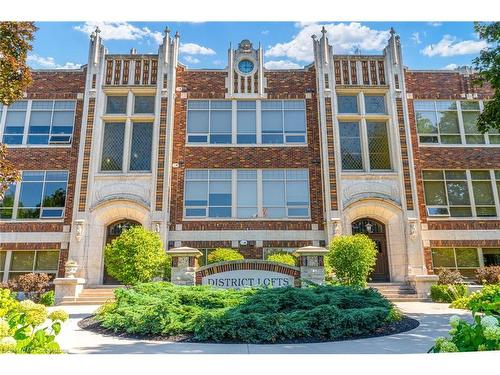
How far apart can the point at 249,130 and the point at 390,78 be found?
21.3ft

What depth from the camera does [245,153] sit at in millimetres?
16625

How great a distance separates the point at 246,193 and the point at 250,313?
962cm

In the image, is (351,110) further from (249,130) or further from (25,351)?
(25,351)

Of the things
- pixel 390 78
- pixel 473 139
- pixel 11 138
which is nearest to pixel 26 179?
pixel 11 138

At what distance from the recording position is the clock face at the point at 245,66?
Result: 1750cm

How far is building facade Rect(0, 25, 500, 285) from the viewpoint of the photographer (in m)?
15.5

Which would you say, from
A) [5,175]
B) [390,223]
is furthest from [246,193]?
[5,175]

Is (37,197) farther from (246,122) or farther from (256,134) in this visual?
(256,134)

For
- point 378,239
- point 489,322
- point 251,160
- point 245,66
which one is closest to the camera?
point 489,322

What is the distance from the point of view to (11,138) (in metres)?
16.6

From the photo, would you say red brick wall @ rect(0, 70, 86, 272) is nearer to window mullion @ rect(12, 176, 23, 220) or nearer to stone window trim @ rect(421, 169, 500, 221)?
window mullion @ rect(12, 176, 23, 220)

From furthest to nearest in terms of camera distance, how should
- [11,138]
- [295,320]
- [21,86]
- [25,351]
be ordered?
1. [11,138]
2. [21,86]
3. [295,320]
4. [25,351]

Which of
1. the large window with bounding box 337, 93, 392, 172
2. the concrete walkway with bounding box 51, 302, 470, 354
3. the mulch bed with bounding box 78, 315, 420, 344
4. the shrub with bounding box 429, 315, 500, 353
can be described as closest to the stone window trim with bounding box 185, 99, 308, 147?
the large window with bounding box 337, 93, 392, 172

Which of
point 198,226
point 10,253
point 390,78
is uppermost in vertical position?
point 390,78
